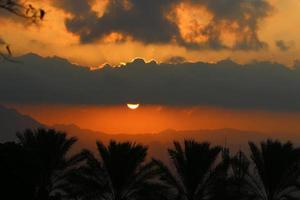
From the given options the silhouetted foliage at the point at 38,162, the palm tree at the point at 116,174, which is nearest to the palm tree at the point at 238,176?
the palm tree at the point at 116,174

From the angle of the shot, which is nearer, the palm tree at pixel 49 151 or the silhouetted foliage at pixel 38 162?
the silhouetted foliage at pixel 38 162

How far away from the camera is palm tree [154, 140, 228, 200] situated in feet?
92.4

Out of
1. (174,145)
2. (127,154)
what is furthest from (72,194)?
(174,145)

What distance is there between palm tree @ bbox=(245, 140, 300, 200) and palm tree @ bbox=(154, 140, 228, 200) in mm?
1718

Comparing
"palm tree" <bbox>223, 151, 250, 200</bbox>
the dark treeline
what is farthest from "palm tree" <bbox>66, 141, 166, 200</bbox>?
"palm tree" <bbox>223, 151, 250, 200</bbox>

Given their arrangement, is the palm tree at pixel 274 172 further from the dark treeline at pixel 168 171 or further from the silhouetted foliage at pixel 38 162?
the silhouetted foliage at pixel 38 162

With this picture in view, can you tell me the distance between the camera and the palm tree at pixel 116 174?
28750mm

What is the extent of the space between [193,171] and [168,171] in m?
1.32

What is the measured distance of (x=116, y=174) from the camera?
29.0 m

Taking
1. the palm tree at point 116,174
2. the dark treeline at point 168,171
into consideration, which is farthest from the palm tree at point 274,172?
the palm tree at point 116,174

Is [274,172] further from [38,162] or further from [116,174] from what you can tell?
[38,162]

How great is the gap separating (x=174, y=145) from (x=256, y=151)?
13.8 feet

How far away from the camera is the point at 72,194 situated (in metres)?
29.3

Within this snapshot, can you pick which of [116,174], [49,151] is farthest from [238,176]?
[49,151]
